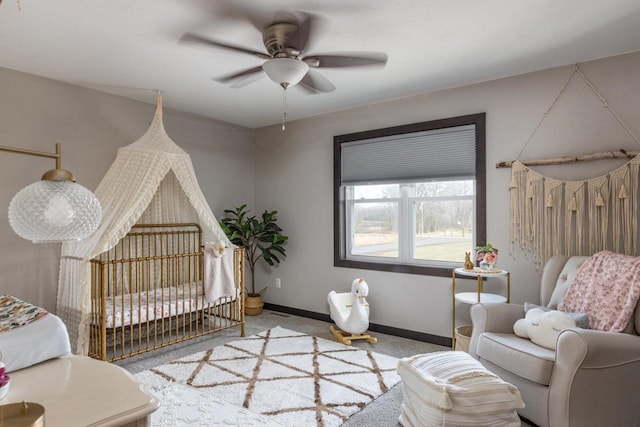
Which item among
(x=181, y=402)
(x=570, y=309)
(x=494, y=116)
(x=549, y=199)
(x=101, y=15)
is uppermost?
(x=101, y=15)

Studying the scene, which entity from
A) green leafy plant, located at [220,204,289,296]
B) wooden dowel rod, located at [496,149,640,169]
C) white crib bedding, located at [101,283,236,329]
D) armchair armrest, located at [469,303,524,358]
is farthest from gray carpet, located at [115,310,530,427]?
wooden dowel rod, located at [496,149,640,169]

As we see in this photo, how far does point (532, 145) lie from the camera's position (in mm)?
3236

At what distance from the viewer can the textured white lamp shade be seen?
5.09 feet

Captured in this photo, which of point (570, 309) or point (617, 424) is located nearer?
point (617, 424)

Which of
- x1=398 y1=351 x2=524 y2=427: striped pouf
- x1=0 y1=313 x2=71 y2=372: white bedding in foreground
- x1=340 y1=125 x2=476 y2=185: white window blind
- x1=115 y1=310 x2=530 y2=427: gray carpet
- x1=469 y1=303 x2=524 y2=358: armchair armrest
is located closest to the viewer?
x1=0 y1=313 x2=71 y2=372: white bedding in foreground

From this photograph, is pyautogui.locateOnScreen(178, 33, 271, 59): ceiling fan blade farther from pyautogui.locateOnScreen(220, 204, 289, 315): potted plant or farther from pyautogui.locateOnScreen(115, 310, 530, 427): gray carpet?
pyautogui.locateOnScreen(220, 204, 289, 315): potted plant

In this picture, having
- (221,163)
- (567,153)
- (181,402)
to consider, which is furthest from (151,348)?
(567,153)

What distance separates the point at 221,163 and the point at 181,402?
9.83ft

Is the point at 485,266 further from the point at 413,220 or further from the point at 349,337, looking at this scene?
the point at 349,337

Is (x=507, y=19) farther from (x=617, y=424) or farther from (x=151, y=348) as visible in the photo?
(x=151, y=348)

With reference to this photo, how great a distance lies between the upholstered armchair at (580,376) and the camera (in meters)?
2.02

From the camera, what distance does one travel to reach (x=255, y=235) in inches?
187

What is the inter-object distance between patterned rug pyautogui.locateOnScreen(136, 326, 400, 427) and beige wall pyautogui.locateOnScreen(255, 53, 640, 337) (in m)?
0.80

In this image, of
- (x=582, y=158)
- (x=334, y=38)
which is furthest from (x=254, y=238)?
(x=582, y=158)
